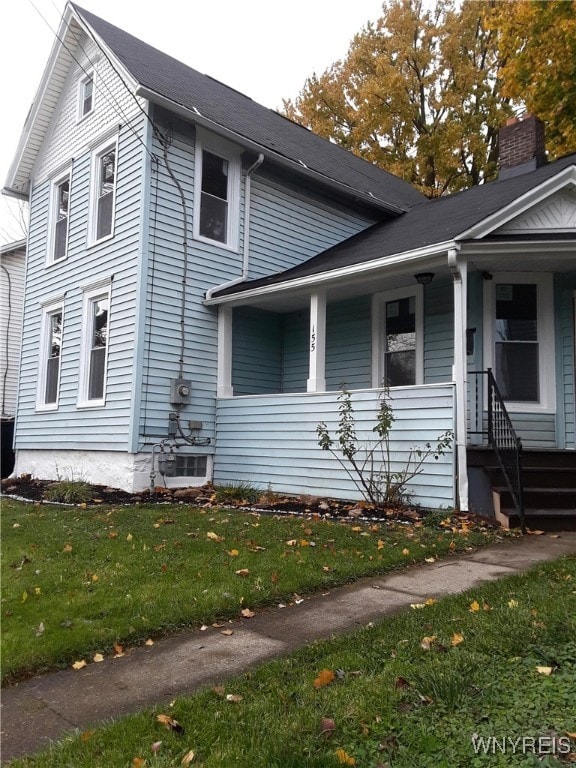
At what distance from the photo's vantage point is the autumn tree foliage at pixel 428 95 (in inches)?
877

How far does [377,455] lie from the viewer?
835 centimetres

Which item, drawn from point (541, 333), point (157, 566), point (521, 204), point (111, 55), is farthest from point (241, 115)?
point (157, 566)

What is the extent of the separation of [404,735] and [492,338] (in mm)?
7480

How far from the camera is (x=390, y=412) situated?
8141mm

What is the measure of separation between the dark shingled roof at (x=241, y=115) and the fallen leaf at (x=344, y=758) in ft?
31.5

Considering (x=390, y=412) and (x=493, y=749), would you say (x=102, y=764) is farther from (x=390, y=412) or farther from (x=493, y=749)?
(x=390, y=412)

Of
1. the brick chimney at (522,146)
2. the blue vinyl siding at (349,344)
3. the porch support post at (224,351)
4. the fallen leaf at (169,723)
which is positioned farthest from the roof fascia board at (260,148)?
the fallen leaf at (169,723)

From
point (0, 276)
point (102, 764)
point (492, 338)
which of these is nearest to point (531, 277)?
point (492, 338)

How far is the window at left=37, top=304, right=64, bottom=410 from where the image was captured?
1248 cm

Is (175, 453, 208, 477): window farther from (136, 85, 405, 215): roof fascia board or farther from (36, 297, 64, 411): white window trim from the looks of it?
(136, 85, 405, 215): roof fascia board

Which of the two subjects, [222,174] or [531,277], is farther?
[222,174]

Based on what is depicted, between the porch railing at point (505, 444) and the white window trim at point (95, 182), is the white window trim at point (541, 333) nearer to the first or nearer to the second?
the porch railing at point (505, 444)

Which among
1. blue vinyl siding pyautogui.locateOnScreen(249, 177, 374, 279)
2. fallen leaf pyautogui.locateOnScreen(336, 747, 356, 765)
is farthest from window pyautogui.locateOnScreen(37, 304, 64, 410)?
fallen leaf pyautogui.locateOnScreen(336, 747, 356, 765)

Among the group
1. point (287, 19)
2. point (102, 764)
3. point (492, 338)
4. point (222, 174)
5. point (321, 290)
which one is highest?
point (287, 19)
